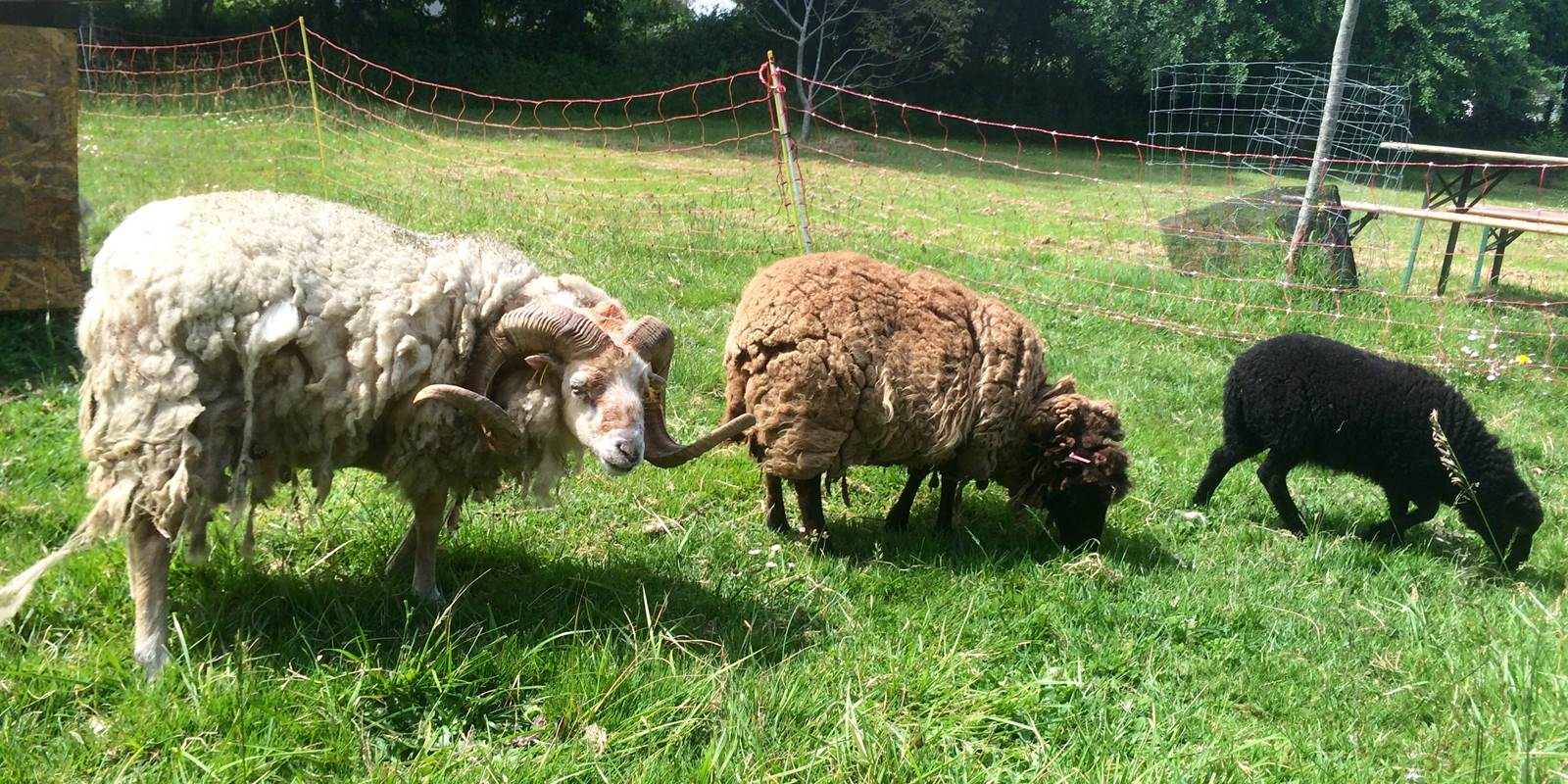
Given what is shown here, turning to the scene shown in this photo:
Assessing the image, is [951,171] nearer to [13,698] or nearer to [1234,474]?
[1234,474]

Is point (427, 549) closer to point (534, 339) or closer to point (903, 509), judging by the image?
point (534, 339)

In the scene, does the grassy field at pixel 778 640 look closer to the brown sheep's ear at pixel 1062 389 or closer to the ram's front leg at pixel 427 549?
the ram's front leg at pixel 427 549

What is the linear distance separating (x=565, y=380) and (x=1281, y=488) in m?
4.25

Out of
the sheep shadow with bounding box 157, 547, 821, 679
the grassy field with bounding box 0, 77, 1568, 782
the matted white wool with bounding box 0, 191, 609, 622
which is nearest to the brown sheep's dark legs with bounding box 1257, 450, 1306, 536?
the grassy field with bounding box 0, 77, 1568, 782

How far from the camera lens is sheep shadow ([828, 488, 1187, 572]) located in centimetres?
478

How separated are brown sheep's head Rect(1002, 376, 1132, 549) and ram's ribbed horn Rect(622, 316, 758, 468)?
1935 mm

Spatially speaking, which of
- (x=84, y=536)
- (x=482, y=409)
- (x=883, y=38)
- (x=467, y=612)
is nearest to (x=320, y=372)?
(x=482, y=409)

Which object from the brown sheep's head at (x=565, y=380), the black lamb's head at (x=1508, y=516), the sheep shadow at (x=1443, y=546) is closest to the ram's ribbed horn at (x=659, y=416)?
the brown sheep's head at (x=565, y=380)

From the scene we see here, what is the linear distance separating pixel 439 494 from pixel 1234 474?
494 centimetres

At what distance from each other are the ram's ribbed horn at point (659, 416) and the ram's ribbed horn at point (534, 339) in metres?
0.17

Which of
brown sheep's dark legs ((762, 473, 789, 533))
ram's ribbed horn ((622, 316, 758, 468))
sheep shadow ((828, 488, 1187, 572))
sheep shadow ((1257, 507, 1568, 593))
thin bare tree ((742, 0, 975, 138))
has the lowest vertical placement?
sheep shadow ((1257, 507, 1568, 593))

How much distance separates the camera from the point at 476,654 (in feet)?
11.0

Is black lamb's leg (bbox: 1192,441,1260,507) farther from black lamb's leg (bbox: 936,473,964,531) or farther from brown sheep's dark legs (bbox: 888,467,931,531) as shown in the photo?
brown sheep's dark legs (bbox: 888,467,931,531)

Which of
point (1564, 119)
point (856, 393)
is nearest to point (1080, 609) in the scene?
point (856, 393)
